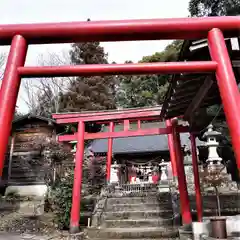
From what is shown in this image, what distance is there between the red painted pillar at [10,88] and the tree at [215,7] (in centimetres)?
1611

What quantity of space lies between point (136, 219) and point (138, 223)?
15.2 inches

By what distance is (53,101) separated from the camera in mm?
30562

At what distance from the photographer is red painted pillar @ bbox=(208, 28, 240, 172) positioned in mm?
2693

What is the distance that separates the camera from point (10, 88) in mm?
2943

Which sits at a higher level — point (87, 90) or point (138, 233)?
point (87, 90)

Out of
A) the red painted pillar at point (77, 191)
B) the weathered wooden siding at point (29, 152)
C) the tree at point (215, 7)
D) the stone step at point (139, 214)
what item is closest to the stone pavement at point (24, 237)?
the red painted pillar at point (77, 191)

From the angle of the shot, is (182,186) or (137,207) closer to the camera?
(182,186)

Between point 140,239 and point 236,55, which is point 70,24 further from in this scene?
point 140,239

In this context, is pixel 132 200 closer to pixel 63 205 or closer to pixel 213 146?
pixel 63 205

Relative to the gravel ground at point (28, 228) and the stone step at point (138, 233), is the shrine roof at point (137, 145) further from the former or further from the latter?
the stone step at point (138, 233)

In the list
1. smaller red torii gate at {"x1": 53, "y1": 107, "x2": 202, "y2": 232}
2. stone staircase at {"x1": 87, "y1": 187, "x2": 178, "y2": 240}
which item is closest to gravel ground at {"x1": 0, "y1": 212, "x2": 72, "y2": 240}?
smaller red torii gate at {"x1": 53, "y1": 107, "x2": 202, "y2": 232}

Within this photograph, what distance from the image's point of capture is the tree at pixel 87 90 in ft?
90.2

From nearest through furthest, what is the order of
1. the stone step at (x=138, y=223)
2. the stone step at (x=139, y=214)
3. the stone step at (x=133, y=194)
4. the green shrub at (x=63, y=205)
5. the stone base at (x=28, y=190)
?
the stone step at (x=138, y=223)
the green shrub at (x=63, y=205)
the stone step at (x=139, y=214)
the stone step at (x=133, y=194)
the stone base at (x=28, y=190)

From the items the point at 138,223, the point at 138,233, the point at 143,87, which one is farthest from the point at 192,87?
the point at 143,87
